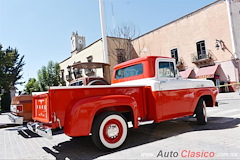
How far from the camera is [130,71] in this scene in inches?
206

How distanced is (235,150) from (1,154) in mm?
4881

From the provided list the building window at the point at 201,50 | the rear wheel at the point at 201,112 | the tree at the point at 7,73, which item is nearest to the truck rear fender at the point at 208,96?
the rear wheel at the point at 201,112

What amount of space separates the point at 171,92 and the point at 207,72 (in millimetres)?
16531

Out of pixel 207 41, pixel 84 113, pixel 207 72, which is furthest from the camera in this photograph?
pixel 207 41

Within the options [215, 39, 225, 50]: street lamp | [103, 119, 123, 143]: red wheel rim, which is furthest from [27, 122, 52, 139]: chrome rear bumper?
[215, 39, 225, 50]: street lamp

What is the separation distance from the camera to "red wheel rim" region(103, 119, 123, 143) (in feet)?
11.8

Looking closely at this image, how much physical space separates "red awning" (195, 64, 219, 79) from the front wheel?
17.2 meters

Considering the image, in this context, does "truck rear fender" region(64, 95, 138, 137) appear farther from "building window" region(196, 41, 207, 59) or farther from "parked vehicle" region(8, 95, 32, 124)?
"building window" region(196, 41, 207, 59)

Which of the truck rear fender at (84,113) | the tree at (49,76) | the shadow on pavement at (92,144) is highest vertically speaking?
the tree at (49,76)

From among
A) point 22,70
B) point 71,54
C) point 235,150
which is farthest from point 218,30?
point 22,70

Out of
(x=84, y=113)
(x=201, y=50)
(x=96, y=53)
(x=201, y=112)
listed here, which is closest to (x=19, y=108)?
(x=84, y=113)

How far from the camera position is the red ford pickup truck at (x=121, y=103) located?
3258 millimetres

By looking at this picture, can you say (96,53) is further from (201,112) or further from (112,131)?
(112,131)

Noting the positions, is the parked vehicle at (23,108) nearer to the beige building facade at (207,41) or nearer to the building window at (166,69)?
the building window at (166,69)
